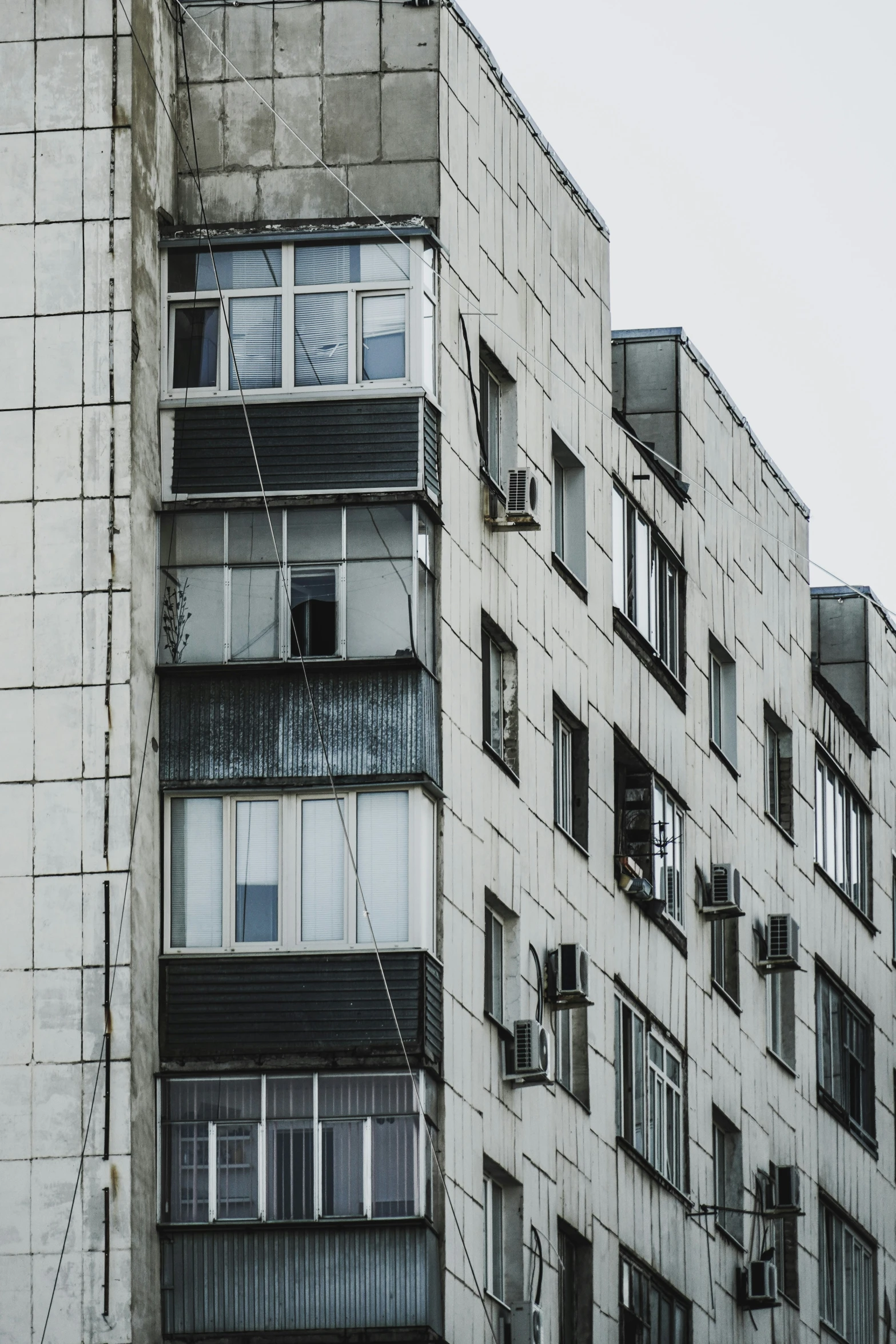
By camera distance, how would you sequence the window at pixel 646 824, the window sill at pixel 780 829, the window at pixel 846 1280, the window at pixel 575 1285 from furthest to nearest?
the window at pixel 846 1280 < the window sill at pixel 780 829 < the window at pixel 646 824 < the window at pixel 575 1285

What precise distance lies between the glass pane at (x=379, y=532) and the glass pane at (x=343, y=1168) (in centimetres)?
569

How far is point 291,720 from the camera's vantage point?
34.0 metres

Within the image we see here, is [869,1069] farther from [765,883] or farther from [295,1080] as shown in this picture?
[295,1080]

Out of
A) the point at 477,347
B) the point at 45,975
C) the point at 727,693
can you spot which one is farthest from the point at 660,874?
the point at 45,975

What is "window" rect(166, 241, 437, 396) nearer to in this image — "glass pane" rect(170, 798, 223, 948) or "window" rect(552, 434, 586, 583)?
"glass pane" rect(170, 798, 223, 948)

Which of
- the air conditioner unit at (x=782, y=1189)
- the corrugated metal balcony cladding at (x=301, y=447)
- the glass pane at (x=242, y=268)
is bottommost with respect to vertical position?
the air conditioner unit at (x=782, y=1189)

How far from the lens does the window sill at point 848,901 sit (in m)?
50.8

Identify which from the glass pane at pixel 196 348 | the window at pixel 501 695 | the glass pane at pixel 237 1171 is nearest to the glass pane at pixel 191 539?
the glass pane at pixel 196 348

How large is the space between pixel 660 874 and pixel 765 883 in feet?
17.5

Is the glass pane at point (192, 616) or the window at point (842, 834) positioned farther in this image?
the window at point (842, 834)

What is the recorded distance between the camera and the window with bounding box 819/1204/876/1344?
4878 cm

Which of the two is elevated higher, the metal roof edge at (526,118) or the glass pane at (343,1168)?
the metal roof edge at (526,118)

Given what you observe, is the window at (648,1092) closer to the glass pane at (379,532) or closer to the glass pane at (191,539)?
the glass pane at (379,532)

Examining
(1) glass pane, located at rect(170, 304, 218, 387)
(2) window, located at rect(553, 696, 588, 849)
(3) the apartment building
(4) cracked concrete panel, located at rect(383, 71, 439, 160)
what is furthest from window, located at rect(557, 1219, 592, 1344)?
(4) cracked concrete panel, located at rect(383, 71, 439, 160)
